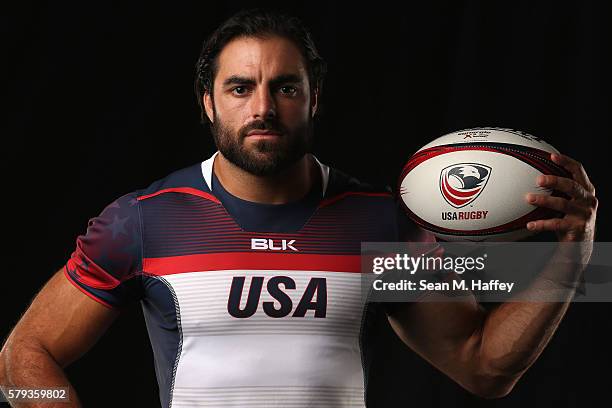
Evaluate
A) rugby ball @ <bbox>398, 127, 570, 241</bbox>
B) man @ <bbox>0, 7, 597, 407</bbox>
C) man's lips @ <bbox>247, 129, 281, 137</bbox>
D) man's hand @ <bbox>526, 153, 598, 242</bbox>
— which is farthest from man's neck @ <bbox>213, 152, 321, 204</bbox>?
man's hand @ <bbox>526, 153, 598, 242</bbox>

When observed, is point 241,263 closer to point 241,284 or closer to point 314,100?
point 241,284

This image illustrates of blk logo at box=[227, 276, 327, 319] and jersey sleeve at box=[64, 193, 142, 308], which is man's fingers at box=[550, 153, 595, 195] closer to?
blk logo at box=[227, 276, 327, 319]

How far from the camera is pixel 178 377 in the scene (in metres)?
1.62

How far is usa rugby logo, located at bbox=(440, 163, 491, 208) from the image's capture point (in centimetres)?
152

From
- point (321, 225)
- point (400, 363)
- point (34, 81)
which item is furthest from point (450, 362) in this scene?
point (34, 81)

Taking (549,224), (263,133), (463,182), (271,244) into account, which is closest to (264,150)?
(263,133)

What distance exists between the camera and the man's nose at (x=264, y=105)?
1.56m

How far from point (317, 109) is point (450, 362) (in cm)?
52

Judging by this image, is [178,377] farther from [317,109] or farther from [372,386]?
[372,386]

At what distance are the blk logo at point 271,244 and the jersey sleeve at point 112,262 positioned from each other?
20cm

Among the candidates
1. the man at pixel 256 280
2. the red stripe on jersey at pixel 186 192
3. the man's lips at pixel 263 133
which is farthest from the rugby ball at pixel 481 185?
the red stripe on jersey at pixel 186 192

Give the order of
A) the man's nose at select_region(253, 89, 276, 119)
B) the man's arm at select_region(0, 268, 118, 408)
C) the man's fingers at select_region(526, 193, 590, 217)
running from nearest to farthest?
1. the man's fingers at select_region(526, 193, 590, 217)
2. the man's nose at select_region(253, 89, 276, 119)
3. the man's arm at select_region(0, 268, 118, 408)

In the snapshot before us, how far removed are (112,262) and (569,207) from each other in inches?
30.1

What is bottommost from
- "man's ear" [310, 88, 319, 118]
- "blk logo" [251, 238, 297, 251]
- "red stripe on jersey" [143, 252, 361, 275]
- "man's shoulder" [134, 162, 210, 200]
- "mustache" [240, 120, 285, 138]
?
"red stripe on jersey" [143, 252, 361, 275]
